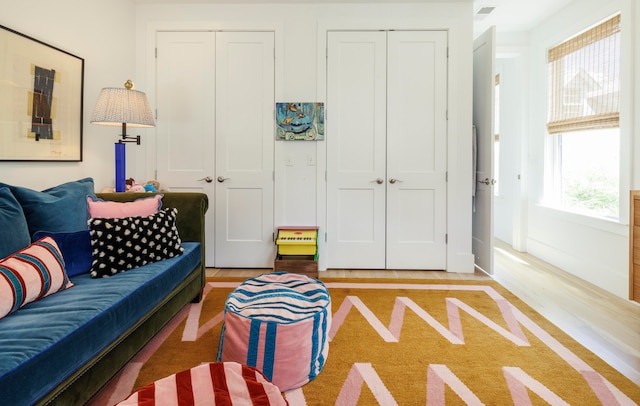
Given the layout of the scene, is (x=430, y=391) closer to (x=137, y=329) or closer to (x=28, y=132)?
(x=137, y=329)

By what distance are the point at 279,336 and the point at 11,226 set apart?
127 centimetres

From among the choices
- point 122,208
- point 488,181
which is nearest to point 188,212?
point 122,208

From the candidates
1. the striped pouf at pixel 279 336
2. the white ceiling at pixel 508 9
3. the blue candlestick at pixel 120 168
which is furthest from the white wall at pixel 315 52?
the striped pouf at pixel 279 336

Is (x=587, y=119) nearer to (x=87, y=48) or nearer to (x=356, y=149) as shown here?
(x=356, y=149)

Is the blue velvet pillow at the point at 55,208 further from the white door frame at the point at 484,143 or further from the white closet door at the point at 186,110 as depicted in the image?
the white door frame at the point at 484,143

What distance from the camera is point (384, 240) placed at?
3555 mm

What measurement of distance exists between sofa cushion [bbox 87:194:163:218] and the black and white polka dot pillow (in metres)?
0.12

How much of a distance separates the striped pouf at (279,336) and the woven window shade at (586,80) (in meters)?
3.03

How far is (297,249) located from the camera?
3.31 meters

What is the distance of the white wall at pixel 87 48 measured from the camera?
2.26m

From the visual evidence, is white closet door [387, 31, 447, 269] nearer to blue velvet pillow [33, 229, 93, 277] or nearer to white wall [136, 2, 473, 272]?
white wall [136, 2, 473, 272]

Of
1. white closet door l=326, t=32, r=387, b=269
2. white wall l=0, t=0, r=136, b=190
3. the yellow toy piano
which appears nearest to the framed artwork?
white wall l=0, t=0, r=136, b=190

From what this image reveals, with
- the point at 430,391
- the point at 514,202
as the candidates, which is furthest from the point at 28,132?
the point at 514,202

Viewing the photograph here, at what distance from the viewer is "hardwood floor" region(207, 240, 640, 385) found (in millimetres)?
2037
